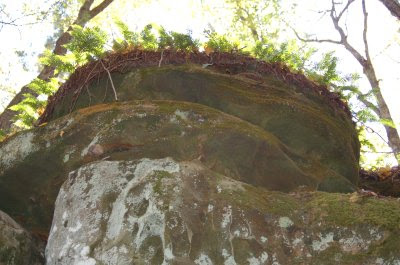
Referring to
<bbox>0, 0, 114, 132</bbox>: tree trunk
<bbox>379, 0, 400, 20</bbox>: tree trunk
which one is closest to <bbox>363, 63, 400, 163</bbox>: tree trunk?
<bbox>379, 0, 400, 20</bbox>: tree trunk

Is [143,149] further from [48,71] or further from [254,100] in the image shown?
[48,71]

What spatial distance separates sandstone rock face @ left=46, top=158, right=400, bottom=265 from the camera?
276 centimetres

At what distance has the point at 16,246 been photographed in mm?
3234

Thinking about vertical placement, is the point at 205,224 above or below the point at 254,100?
below

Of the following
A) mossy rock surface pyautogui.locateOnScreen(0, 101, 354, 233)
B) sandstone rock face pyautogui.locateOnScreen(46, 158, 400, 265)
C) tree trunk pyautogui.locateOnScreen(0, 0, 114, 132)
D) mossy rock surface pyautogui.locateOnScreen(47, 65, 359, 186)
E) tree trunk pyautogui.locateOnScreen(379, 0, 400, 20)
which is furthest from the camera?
tree trunk pyautogui.locateOnScreen(0, 0, 114, 132)

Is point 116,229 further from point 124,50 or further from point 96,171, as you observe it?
point 124,50

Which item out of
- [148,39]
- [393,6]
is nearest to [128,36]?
[148,39]

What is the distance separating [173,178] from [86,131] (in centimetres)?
123

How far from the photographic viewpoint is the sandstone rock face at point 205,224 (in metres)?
2.76

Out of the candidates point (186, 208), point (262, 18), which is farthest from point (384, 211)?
point (262, 18)

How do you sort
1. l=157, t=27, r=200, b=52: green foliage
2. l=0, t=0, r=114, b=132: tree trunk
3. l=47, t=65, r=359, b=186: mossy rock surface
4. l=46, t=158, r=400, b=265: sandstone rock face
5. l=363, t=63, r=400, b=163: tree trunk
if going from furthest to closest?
1. l=363, t=63, r=400, b=163: tree trunk
2. l=0, t=0, r=114, b=132: tree trunk
3. l=157, t=27, r=200, b=52: green foliage
4. l=47, t=65, r=359, b=186: mossy rock surface
5. l=46, t=158, r=400, b=265: sandstone rock face

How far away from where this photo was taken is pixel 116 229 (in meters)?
3.02

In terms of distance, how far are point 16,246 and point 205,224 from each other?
5.01 feet

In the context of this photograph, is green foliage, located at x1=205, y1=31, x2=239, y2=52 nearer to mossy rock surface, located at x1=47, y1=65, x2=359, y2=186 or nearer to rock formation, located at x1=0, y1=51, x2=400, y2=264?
rock formation, located at x1=0, y1=51, x2=400, y2=264
